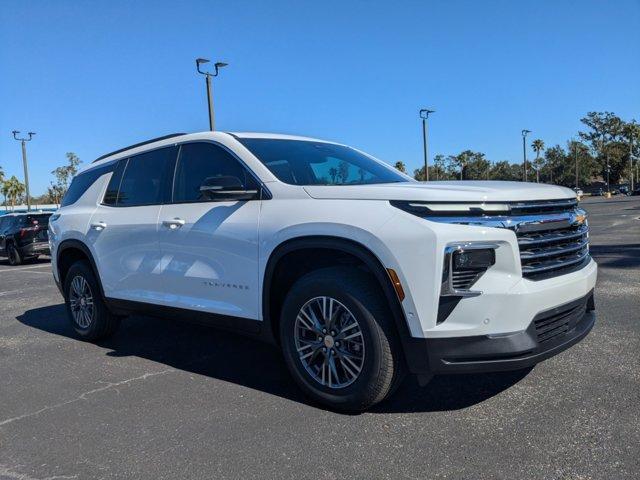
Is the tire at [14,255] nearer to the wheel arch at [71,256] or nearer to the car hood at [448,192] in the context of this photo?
the wheel arch at [71,256]

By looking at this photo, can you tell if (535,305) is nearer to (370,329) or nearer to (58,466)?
(370,329)

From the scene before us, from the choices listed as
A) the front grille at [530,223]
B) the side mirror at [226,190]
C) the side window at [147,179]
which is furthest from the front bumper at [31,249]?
the front grille at [530,223]

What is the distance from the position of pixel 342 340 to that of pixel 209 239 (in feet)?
4.43

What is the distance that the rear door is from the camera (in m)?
4.71

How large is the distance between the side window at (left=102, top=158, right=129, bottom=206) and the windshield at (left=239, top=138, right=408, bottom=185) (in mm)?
1734

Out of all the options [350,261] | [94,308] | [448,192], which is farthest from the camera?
[94,308]

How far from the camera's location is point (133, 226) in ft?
16.0

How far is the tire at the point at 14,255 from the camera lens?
1633 centimetres

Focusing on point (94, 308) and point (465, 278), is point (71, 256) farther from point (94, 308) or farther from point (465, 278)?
point (465, 278)

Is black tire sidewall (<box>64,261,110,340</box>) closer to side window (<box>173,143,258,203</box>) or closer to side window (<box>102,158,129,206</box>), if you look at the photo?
side window (<box>102,158,129,206</box>)

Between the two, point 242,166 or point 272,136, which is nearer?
point 242,166

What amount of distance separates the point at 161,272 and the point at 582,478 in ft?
11.1

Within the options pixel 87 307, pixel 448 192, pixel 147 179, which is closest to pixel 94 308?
pixel 87 307

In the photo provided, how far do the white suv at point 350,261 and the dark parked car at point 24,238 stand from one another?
1306 cm
